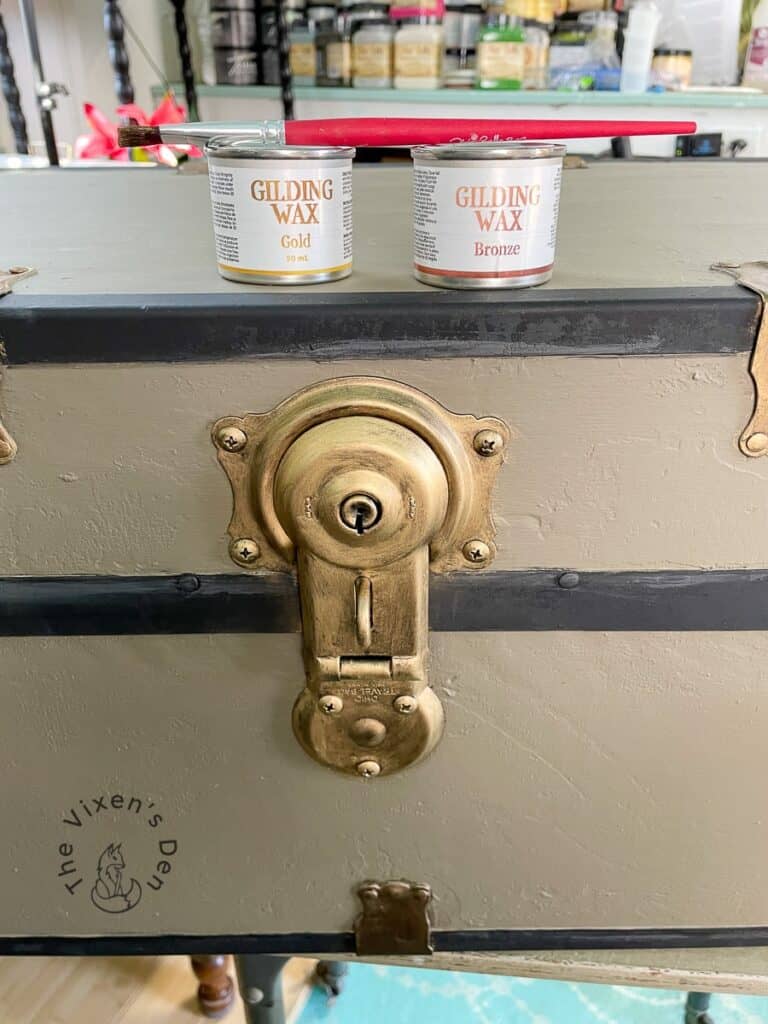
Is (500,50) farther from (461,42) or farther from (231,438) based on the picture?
(231,438)

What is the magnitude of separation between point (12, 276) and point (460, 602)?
30 cm

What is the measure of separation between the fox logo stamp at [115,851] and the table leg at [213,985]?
53 cm

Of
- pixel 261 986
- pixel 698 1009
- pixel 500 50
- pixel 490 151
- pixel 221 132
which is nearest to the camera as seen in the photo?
pixel 490 151

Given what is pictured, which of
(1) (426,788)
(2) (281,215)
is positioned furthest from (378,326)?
(1) (426,788)

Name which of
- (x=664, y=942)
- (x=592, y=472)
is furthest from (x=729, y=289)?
(x=664, y=942)

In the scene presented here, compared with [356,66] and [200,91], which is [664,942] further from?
[200,91]

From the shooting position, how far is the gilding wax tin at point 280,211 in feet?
1.27

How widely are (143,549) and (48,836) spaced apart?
0.22 m

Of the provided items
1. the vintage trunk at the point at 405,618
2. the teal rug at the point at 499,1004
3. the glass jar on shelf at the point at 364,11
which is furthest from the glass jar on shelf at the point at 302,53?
the teal rug at the point at 499,1004

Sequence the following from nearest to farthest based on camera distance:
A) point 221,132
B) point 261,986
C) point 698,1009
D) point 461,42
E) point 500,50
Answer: point 221,132
point 261,986
point 698,1009
point 500,50
point 461,42

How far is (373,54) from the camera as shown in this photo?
178cm

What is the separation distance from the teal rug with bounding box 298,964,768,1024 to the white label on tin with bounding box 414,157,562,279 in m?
0.91

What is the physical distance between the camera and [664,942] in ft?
1.78

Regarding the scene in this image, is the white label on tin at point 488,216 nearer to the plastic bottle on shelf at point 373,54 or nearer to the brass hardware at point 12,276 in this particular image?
the brass hardware at point 12,276
